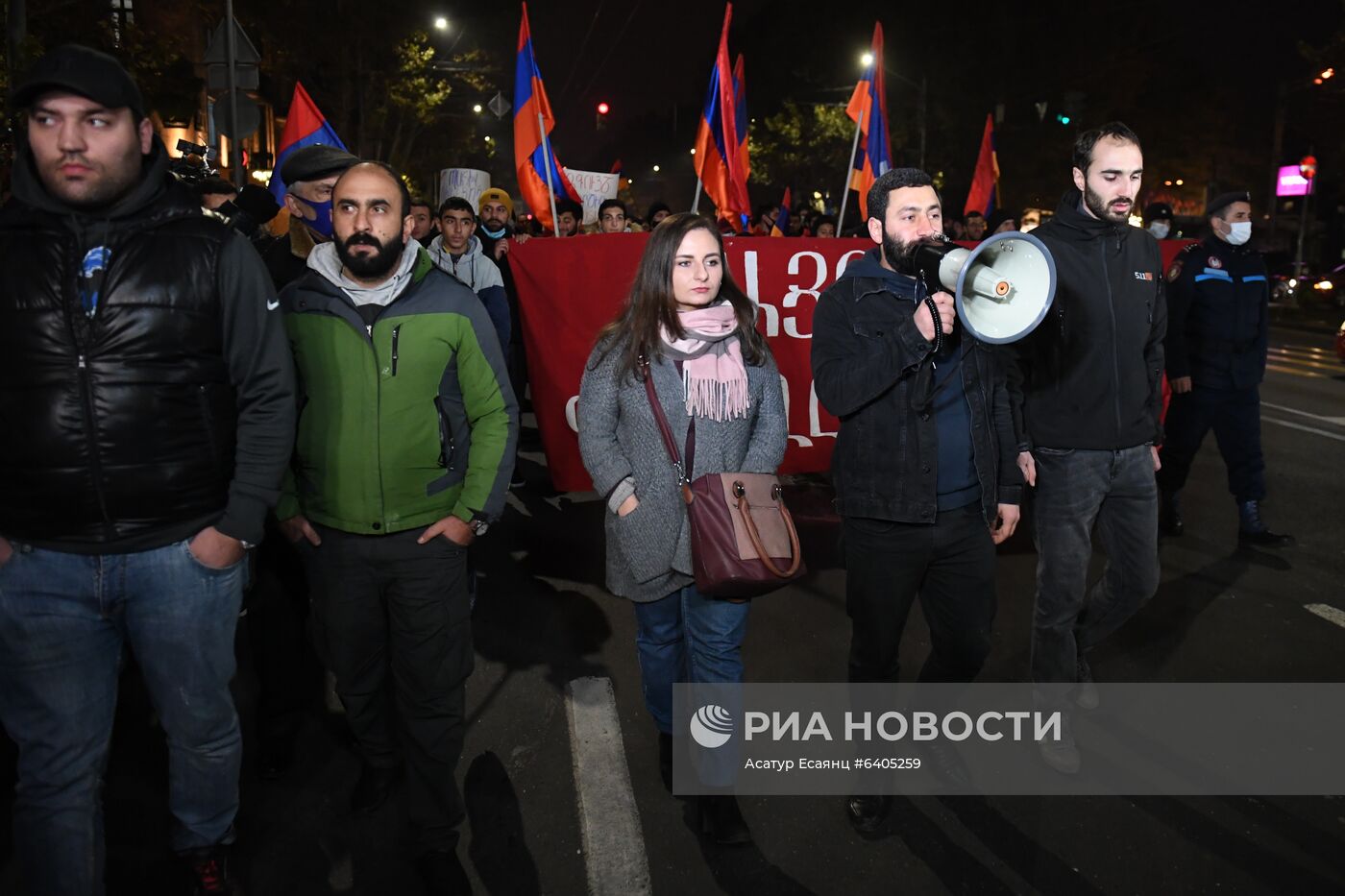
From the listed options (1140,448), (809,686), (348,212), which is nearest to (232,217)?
(348,212)

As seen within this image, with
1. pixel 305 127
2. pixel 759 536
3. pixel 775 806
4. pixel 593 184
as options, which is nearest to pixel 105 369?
pixel 759 536

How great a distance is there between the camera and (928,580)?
3.16 m

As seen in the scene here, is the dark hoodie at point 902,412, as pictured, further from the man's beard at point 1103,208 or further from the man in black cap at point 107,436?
the man in black cap at point 107,436

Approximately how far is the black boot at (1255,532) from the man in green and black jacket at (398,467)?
4.91m

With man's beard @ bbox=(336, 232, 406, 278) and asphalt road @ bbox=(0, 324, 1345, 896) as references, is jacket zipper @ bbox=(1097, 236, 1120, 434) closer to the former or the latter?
asphalt road @ bbox=(0, 324, 1345, 896)

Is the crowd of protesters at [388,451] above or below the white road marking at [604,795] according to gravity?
above

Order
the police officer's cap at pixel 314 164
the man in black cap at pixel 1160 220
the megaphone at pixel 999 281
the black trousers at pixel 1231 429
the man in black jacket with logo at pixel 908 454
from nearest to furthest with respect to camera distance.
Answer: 1. the megaphone at pixel 999 281
2. the man in black jacket with logo at pixel 908 454
3. the police officer's cap at pixel 314 164
4. the black trousers at pixel 1231 429
5. the man in black cap at pixel 1160 220

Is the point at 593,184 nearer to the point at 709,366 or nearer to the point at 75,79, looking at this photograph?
the point at 709,366

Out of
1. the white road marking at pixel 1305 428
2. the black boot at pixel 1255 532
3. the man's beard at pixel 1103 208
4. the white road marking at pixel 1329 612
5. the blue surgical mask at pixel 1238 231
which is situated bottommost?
the white road marking at pixel 1329 612

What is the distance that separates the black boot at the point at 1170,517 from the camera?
6195 mm

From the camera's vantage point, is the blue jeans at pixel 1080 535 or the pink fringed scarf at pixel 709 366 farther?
the blue jeans at pixel 1080 535

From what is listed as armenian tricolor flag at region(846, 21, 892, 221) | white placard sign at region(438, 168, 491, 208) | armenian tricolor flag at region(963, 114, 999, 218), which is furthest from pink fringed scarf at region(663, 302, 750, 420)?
armenian tricolor flag at region(963, 114, 999, 218)

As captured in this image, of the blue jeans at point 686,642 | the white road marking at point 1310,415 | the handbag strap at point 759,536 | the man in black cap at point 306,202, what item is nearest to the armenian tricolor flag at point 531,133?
the man in black cap at point 306,202

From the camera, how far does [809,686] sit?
409 centimetres
